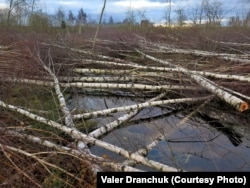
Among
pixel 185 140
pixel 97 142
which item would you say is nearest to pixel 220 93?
pixel 185 140

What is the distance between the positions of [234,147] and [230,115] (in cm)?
94

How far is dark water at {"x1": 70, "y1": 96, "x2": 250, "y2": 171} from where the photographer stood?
12.0 feet

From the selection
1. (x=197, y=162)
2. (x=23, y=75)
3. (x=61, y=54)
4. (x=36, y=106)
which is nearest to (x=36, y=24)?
(x=61, y=54)

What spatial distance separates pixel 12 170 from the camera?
2975 millimetres

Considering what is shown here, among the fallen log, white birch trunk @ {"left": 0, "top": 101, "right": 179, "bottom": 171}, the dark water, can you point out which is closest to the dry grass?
white birch trunk @ {"left": 0, "top": 101, "right": 179, "bottom": 171}

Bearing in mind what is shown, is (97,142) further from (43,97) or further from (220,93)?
(43,97)

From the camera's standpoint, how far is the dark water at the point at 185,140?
3.66m

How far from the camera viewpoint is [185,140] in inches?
166

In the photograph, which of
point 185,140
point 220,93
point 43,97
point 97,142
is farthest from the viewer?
Result: point 43,97

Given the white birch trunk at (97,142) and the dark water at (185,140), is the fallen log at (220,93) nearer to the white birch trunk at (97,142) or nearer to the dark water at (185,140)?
the dark water at (185,140)
